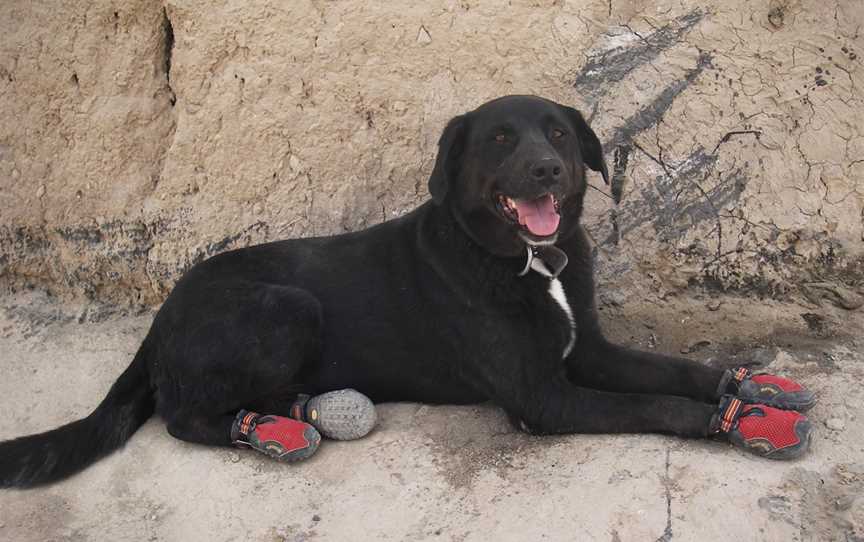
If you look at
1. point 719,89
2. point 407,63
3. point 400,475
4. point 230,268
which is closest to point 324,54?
point 407,63

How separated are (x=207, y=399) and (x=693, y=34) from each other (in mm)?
2731

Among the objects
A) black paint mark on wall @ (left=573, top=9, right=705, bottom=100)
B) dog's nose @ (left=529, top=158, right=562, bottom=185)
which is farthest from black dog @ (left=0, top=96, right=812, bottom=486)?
black paint mark on wall @ (left=573, top=9, right=705, bottom=100)

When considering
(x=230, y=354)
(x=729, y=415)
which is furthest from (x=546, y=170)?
(x=230, y=354)

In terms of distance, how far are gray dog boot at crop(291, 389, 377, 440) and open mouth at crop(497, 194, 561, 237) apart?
954 millimetres

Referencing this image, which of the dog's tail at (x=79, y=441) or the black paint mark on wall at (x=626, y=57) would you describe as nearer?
the dog's tail at (x=79, y=441)

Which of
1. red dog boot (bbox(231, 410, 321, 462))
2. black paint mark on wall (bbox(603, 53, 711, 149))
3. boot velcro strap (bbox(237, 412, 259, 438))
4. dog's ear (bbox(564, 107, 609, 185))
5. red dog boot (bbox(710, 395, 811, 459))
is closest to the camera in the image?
red dog boot (bbox(710, 395, 811, 459))

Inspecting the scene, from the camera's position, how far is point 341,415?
344cm

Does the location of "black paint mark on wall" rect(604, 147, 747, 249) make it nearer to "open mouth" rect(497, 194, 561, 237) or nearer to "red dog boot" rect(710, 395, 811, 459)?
"open mouth" rect(497, 194, 561, 237)

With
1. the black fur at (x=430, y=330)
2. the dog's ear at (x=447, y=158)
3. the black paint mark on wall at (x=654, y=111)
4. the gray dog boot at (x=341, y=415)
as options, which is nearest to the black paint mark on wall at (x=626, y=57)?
the black paint mark on wall at (x=654, y=111)

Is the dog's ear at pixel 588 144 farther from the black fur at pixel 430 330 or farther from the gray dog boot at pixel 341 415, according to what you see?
the gray dog boot at pixel 341 415

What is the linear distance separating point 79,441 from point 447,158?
6.08 feet

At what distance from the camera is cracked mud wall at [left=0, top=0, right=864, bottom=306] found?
3918 mm

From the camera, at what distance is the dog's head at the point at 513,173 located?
10.5 ft

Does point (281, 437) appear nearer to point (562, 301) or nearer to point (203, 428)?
point (203, 428)
